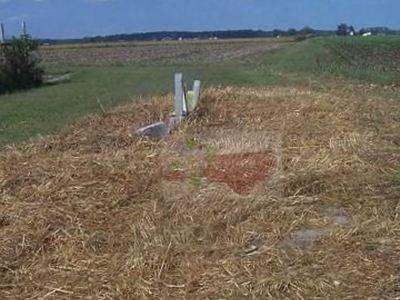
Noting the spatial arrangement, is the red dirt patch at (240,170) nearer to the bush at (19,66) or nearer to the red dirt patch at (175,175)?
the red dirt patch at (175,175)

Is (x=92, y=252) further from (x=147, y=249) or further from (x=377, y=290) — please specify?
(x=377, y=290)

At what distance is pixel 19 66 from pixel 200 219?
2160cm

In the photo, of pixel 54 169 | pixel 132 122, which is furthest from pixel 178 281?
pixel 132 122

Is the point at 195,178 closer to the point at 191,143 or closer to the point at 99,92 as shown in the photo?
the point at 191,143

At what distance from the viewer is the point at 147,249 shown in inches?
203

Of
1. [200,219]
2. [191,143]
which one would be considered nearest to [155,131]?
[191,143]

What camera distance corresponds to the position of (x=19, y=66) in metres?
25.8

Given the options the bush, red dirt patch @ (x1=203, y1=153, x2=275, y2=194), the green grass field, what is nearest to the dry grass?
red dirt patch @ (x1=203, y1=153, x2=275, y2=194)

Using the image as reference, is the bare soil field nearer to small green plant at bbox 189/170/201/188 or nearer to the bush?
the bush

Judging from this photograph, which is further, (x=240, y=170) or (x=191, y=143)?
(x=191, y=143)

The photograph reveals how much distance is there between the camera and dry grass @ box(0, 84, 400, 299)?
4633 mm

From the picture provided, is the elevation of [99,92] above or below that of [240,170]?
below

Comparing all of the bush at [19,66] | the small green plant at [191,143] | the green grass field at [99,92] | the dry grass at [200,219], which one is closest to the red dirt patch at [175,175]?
the dry grass at [200,219]

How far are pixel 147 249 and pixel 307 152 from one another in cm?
349
